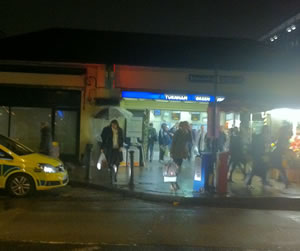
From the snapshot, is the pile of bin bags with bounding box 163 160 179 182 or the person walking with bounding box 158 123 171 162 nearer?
the pile of bin bags with bounding box 163 160 179 182

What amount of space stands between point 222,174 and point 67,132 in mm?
8182

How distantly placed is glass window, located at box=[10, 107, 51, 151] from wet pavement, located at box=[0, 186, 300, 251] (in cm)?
689

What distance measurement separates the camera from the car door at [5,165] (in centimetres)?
981

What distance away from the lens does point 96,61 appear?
16312 mm

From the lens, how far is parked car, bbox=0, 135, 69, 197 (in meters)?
9.87

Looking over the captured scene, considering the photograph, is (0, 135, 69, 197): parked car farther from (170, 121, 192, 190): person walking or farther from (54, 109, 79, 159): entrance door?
(54, 109, 79, 159): entrance door

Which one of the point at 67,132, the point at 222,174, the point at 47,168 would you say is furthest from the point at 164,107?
the point at 47,168

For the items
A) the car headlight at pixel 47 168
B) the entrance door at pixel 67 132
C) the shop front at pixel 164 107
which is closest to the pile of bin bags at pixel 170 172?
the car headlight at pixel 47 168

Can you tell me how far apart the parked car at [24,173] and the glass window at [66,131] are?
6404mm

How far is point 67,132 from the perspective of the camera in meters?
16.8

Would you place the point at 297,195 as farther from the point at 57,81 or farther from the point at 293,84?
the point at 57,81

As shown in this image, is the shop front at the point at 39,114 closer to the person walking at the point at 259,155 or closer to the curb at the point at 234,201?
the curb at the point at 234,201

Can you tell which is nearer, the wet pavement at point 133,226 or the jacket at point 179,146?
the wet pavement at point 133,226

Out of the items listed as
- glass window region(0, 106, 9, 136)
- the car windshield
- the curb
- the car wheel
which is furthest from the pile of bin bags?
glass window region(0, 106, 9, 136)
